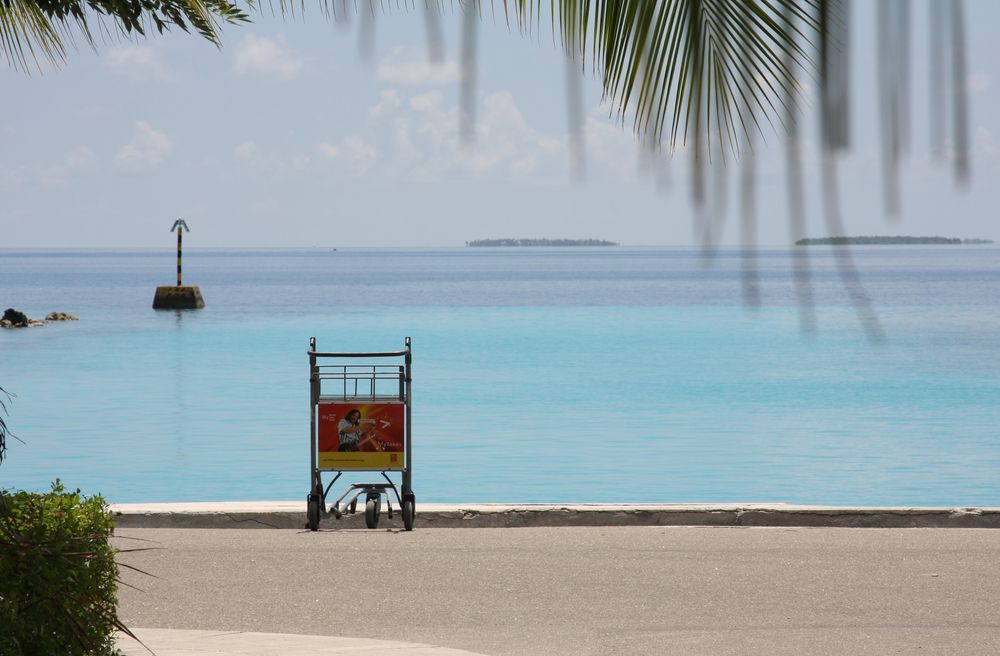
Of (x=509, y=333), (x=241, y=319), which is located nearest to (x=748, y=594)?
(x=509, y=333)

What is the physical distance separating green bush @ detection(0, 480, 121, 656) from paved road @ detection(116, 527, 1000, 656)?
2103 millimetres

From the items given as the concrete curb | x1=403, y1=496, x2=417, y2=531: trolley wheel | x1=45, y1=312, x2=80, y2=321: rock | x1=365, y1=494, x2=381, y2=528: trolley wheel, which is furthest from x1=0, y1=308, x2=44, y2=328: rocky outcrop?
x1=403, y1=496, x2=417, y2=531: trolley wheel

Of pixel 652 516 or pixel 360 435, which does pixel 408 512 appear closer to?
pixel 360 435

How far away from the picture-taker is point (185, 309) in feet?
211

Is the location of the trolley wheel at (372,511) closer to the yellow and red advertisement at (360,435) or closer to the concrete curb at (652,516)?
the yellow and red advertisement at (360,435)

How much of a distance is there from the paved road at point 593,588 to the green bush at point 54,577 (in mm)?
2103

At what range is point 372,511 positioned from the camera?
980cm

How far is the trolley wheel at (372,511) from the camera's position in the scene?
9797 mm

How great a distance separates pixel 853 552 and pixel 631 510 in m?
1.79

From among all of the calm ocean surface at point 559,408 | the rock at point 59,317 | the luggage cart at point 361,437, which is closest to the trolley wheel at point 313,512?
the luggage cart at point 361,437

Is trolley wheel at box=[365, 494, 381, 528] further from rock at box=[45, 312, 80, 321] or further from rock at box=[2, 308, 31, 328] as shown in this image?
rock at box=[45, 312, 80, 321]

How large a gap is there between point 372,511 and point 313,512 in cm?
49

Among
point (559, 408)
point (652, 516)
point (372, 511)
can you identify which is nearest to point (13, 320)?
point (559, 408)

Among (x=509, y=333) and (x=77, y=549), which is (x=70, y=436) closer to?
(x=77, y=549)
